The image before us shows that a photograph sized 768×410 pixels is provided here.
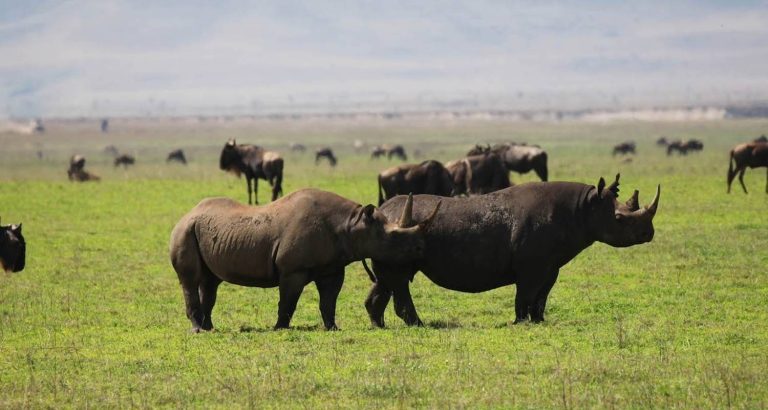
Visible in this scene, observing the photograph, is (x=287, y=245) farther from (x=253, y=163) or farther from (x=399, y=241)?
(x=253, y=163)

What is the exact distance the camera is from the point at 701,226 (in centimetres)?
2814

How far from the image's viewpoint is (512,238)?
1525cm

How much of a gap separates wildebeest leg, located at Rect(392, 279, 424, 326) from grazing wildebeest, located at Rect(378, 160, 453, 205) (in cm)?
1664

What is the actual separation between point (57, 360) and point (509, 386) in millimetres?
4851

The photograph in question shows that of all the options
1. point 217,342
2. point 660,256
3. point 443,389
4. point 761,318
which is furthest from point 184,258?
point 660,256

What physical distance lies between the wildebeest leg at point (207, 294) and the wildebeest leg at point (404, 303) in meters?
2.21

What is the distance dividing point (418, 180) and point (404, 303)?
17227 millimetres

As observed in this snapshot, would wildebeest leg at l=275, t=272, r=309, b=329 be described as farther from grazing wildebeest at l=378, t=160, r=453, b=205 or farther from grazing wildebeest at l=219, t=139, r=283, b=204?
grazing wildebeest at l=219, t=139, r=283, b=204

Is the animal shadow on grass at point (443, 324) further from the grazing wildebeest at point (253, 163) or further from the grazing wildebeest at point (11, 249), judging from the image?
the grazing wildebeest at point (253, 163)

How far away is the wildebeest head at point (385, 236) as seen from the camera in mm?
14648

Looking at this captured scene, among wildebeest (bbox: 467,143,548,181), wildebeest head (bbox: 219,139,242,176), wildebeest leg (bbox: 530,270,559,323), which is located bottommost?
Result: wildebeest (bbox: 467,143,548,181)

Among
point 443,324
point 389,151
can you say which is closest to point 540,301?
point 443,324

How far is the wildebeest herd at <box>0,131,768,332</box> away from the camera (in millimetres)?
14797

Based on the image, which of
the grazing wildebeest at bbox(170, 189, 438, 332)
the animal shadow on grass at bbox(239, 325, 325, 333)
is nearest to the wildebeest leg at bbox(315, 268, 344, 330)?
the grazing wildebeest at bbox(170, 189, 438, 332)
